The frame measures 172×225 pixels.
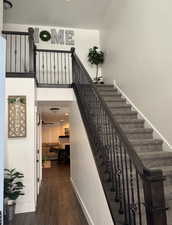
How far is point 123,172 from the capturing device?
2.09m

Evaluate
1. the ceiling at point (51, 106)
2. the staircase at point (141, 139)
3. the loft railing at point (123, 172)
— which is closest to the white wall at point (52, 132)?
the ceiling at point (51, 106)

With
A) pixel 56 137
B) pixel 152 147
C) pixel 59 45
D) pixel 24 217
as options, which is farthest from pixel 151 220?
pixel 56 137

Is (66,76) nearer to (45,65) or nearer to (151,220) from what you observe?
(45,65)

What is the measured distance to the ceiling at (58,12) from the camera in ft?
19.2

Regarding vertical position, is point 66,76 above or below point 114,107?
above

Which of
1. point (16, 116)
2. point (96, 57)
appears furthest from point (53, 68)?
point (16, 116)

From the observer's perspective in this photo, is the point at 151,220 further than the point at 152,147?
No

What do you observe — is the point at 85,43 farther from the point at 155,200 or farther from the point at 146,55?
the point at 155,200

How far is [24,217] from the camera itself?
3646 mm

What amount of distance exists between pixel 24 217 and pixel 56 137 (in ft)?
35.7

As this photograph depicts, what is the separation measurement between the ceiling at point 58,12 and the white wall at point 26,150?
3114 mm

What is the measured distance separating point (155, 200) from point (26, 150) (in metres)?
3.12

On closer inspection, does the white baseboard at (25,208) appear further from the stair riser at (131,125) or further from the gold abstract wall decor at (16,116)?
the stair riser at (131,125)

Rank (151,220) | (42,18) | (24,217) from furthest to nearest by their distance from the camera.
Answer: (42,18) → (24,217) → (151,220)
